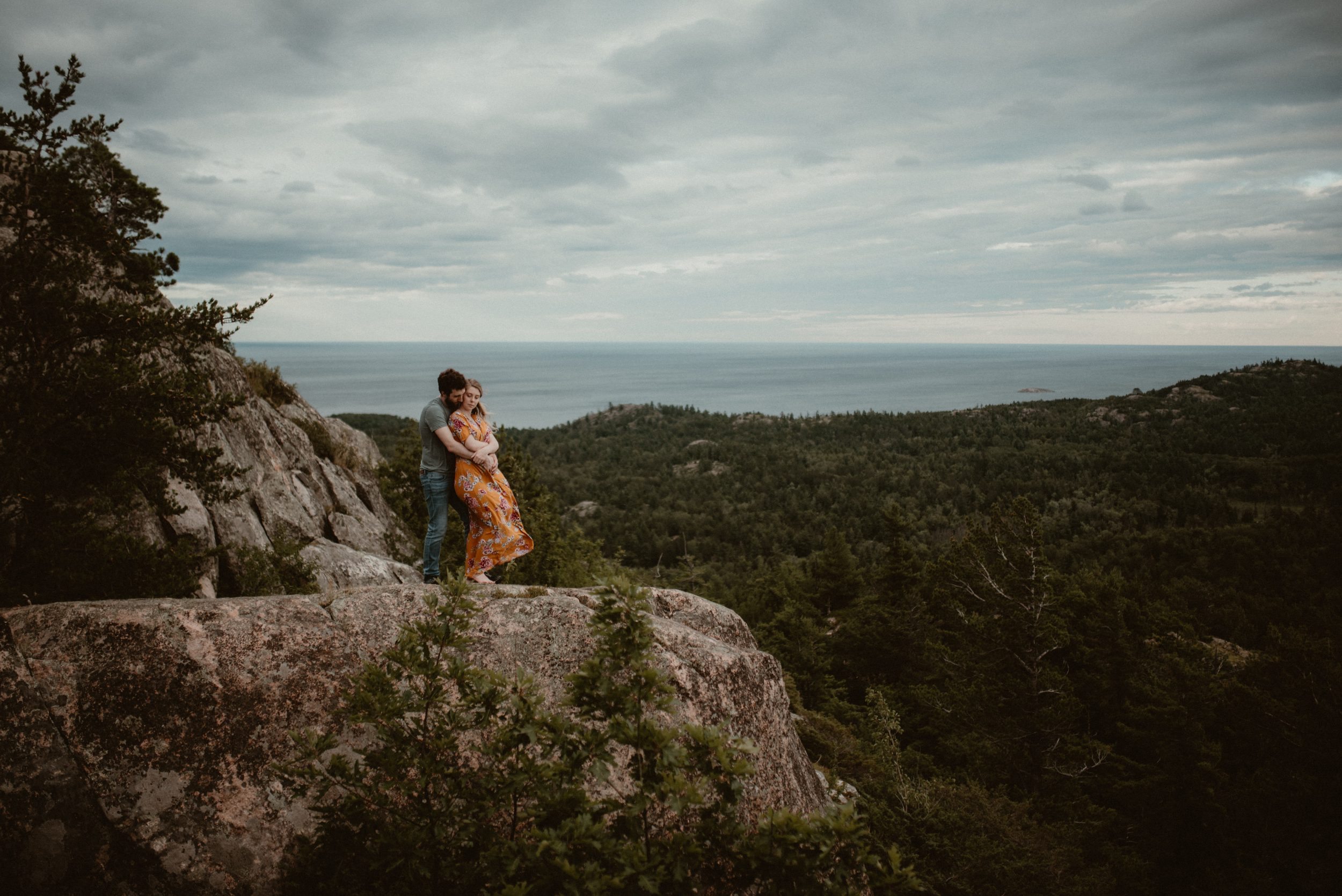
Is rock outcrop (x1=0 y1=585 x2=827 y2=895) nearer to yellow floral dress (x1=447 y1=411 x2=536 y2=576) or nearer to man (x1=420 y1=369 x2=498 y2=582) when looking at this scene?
man (x1=420 y1=369 x2=498 y2=582)

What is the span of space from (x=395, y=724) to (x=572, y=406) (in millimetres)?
A: 160585

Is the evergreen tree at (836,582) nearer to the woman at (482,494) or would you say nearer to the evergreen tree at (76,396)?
the woman at (482,494)

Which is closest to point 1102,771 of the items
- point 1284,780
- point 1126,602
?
point 1284,780

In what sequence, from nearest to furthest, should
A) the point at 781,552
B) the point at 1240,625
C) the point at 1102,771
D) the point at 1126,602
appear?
the point at 1102,771
the point at 1126,602
the point at 1240,625
the point at 781,552

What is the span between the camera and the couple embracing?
7.16 m

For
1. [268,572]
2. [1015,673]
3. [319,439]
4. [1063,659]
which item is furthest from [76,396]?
[1063,659]

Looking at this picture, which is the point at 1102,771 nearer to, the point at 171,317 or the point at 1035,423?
the point at 171,317

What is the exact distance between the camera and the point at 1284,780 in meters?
17.2

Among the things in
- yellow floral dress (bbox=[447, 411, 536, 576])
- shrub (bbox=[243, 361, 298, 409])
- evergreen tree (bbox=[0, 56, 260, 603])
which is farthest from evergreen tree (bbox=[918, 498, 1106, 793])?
shrub (bbox=[243, 361, 298, 409])

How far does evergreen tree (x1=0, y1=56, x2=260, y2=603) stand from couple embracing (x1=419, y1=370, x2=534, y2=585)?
2085mm

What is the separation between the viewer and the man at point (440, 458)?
709 centimetres

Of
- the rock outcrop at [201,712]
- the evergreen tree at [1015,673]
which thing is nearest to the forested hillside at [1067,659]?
the evergreen tree at [1015,673]

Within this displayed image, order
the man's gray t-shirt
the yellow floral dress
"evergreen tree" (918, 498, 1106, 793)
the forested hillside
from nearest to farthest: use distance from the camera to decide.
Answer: the man's gray t-shirt → the yellow floral dress → the forested hillside → "evergreen tree" (918, 498, 1106, 793)

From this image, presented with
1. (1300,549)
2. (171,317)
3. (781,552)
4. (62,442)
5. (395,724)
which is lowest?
(781,552)
